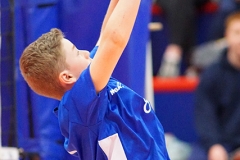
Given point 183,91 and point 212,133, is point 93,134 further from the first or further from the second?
point 183,91

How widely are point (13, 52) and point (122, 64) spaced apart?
0.52 meters

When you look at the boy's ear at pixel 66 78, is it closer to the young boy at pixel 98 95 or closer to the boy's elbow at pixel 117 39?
the young boy at pixel 98 95

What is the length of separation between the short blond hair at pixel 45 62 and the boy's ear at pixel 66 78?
1 cm

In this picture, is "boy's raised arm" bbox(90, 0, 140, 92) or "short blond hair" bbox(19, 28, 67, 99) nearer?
"boy's raised arm" bbox(90, 0, 140, 92)

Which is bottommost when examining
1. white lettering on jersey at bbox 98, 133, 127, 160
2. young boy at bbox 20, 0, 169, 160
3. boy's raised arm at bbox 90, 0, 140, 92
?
white lettering on jersey at bbox 98, 133, 127, 160

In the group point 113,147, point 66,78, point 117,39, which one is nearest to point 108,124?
point 113,147

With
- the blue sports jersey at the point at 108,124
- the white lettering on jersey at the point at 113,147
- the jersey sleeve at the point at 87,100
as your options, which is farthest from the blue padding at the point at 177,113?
the jersey sleeve at the point at 87,100

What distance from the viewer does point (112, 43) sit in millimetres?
1877

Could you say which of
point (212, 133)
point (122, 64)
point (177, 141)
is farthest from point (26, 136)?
point (177, 141)

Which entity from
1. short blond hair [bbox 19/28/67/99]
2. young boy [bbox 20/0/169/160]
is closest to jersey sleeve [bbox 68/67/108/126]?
young boy [bbox 20/0/169/160]

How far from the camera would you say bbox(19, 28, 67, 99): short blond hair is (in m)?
1.99

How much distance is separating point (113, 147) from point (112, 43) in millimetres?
372

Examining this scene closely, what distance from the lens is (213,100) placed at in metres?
3.88

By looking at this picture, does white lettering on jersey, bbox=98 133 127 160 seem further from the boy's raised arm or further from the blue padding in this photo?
the blue padding
